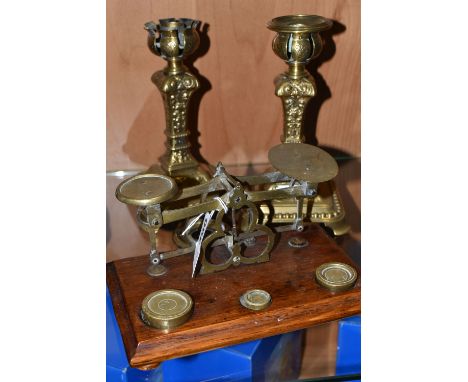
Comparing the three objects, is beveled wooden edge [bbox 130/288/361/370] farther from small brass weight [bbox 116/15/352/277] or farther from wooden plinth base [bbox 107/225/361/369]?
small brass weight [bbox 116/15/352/277]

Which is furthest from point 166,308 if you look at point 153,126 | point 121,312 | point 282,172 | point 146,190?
point 153,126

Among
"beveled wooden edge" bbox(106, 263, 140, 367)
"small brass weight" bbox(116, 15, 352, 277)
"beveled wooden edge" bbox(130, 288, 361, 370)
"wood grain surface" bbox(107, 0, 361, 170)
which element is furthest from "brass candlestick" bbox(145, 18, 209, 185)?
"beveled wooden edge" bbox(130, 288, 361, 370)

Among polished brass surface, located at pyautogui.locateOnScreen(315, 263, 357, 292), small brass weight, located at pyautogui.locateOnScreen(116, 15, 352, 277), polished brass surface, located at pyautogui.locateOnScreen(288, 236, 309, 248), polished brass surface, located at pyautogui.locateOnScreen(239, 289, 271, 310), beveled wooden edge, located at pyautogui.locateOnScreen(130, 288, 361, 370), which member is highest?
small brass weight, located at pyautogui.locateOnScreen(116, 15, 352, 277)

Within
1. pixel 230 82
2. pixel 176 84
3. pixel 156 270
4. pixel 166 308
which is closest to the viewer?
pixel 166 308

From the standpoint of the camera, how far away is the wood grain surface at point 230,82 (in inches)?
50.5

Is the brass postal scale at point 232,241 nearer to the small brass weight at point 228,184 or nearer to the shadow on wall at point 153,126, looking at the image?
the small brass weight at point 228,184

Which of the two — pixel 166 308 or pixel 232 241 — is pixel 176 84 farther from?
pixel 166 308

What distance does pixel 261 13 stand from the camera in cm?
131

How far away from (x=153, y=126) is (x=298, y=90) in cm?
40

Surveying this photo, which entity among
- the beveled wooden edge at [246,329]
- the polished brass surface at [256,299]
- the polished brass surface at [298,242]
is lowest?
the beveled wooden edge at [246,329]

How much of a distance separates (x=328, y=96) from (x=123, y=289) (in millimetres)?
744

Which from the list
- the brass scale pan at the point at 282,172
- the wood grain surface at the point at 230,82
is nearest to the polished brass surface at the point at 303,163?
the brass scale pan at the point at 282,172

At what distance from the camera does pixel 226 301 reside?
96 centimetres

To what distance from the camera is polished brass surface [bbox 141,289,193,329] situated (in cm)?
90
